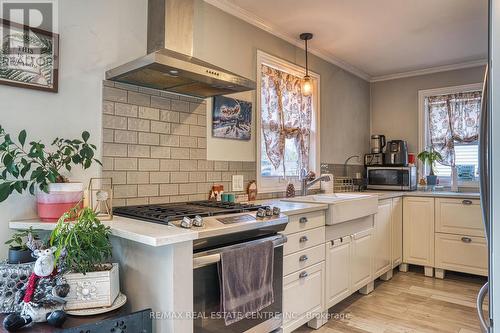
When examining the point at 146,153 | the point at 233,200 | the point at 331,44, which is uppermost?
the point at 331,44

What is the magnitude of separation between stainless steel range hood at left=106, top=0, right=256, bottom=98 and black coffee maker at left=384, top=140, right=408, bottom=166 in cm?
286

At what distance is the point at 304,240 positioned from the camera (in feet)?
7.49

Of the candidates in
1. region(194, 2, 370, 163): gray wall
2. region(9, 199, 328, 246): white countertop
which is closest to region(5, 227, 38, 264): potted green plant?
region(9, 199, 328, 246): white countertop

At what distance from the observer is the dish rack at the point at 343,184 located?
3956 millimetres

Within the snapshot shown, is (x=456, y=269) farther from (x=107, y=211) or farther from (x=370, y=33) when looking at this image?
(x=107, y=211)

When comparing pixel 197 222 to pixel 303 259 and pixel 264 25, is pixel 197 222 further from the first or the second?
pixel 264 25

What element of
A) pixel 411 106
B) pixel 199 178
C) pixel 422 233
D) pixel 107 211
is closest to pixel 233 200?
pixel 199 178

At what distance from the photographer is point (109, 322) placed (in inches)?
50.2

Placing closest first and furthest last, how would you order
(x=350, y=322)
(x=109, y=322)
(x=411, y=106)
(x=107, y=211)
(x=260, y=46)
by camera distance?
(x=109, y=322), (x=107, y=211), (x=350, y=322), (x=260, y=46), (x=411, y=106)

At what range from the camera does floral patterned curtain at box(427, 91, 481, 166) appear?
4.05 metres

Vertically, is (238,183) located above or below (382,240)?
above

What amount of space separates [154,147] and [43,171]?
2.38 ft

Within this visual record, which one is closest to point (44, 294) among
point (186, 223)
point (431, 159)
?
point (186, 223)

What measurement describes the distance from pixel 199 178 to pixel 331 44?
213 centimetres
